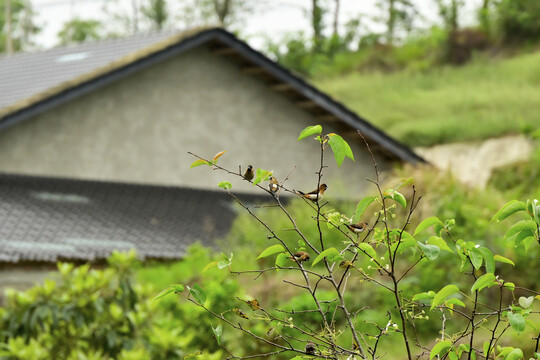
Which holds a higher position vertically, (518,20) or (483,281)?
(483,281)

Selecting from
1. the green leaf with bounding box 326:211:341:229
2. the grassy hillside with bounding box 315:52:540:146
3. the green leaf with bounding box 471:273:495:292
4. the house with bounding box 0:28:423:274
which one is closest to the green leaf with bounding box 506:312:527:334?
the green leaf with bounding box 471:273:495:292

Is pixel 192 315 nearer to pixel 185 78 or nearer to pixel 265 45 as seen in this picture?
pixel 185 78

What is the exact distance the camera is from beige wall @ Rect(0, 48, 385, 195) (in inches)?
576

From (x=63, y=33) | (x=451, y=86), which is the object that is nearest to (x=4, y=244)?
(x=451, y=86)

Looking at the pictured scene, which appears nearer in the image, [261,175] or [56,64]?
[261,175]

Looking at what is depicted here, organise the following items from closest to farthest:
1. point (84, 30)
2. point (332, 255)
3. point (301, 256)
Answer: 1. point (332, 255)
2. point (301, 256)
3. point (84, 30)

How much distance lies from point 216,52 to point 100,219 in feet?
14.8

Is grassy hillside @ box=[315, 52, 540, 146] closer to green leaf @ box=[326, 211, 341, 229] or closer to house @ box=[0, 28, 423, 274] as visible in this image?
house @ box=[0, 28, 423, 274]

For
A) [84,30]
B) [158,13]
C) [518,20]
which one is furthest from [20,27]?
[518,20]

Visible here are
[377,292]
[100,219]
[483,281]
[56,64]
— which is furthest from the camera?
[56,64]

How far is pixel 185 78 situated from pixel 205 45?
755mm

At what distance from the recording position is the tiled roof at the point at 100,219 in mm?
11602

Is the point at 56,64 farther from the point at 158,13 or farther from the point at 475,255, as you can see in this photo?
the point at 158,13

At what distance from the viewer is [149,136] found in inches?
612
